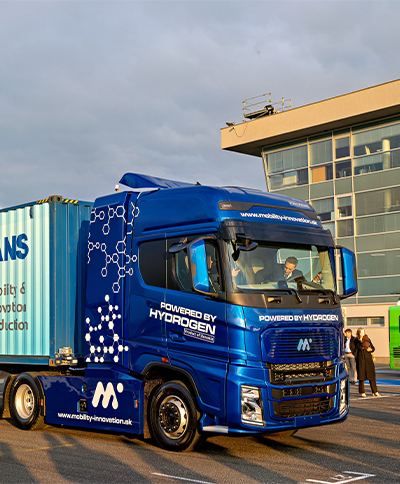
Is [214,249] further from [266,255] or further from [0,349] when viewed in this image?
[0,349]

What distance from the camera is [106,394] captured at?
9.00 metres

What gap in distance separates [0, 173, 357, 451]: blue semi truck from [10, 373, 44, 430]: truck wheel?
3 cm

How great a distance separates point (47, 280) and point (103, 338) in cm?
158

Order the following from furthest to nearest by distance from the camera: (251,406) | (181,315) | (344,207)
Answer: (344,207), (181,315), (251,406)

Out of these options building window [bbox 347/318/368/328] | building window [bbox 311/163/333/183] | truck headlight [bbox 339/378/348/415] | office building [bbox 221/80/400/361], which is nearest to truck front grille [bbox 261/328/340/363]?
truck headlight [bbox 339/378/348/415]

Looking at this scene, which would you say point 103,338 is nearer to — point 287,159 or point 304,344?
point 304,344

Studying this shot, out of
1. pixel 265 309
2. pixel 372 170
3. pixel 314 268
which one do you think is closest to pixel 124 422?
pixel 265 309

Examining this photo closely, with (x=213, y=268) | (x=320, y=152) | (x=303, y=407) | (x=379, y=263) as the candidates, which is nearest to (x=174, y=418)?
(x=303, y=407)

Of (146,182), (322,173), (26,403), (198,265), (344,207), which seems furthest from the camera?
(322,173)

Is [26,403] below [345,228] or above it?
below

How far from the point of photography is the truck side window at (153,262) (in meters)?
8.43

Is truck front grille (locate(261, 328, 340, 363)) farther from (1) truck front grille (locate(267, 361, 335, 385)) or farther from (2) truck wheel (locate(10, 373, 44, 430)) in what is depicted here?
(2) truck wheel (locate(10, 373, 44, 430))

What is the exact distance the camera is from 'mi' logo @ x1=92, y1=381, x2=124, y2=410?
8.80 m

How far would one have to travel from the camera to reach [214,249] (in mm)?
7840
